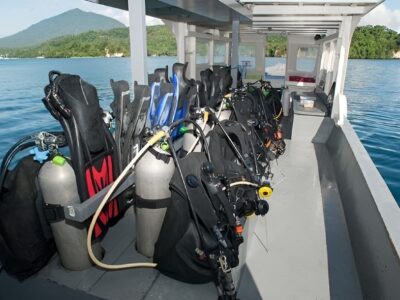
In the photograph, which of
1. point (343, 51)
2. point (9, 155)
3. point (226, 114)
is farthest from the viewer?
point (343, 51)

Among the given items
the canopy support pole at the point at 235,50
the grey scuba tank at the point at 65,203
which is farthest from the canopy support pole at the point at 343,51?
the grey scuba tank at the point at 65,203

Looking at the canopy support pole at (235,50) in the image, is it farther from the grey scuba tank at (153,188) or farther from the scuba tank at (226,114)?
the grey scuba tank at (153,188)

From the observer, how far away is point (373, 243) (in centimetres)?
178

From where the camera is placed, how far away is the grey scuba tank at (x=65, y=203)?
4.56ft

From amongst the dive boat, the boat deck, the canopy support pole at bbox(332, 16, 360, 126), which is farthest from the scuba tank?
the canopy support pole at bbox(332, 16, 360, 126)

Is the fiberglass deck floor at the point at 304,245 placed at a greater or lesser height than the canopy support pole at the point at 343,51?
lesser

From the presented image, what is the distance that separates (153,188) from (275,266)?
113 cm

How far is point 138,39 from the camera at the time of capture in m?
1.90

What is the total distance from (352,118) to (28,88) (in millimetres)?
16999

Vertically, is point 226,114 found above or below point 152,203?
above

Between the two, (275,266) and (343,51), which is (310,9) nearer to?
(343,51)

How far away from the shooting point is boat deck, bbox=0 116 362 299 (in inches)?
60.9

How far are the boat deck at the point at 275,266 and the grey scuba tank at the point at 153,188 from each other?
269 millimetres

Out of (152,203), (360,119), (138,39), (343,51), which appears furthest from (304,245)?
(360,119)
